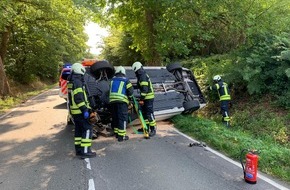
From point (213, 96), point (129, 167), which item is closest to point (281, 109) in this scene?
point (213, 96)

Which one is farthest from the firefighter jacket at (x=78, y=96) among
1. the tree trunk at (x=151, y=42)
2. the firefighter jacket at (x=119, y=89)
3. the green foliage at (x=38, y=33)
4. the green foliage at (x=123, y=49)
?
the green foliage at (x=123, y=49)

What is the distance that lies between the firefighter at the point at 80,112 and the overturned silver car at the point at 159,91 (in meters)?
1.11

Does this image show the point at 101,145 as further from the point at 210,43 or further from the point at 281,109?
the point at 210,43

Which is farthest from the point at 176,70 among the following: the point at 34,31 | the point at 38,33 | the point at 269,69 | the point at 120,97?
the point at 34,31

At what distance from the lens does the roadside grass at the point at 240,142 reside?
19.1ft

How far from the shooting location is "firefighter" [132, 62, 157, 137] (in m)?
8.05

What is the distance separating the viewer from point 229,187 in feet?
15.9

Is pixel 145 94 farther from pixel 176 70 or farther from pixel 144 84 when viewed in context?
pixel 176 70

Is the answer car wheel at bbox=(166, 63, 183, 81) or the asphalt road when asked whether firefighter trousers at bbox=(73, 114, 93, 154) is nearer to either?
the asphalt road

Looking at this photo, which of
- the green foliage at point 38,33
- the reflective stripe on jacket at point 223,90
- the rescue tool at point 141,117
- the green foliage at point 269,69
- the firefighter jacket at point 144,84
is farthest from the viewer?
the green foliage at point 38,33

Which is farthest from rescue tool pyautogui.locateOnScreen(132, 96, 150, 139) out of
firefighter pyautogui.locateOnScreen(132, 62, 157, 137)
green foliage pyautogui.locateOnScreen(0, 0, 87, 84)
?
green foliage pyautogui.locateOnScreen(0, 0, 87, 84)

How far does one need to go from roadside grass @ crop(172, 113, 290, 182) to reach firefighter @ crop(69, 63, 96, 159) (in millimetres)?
3031

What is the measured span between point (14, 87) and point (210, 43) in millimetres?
17035

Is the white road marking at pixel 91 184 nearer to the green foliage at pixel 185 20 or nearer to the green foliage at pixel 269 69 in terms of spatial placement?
the green foliage at pixel 269 69
